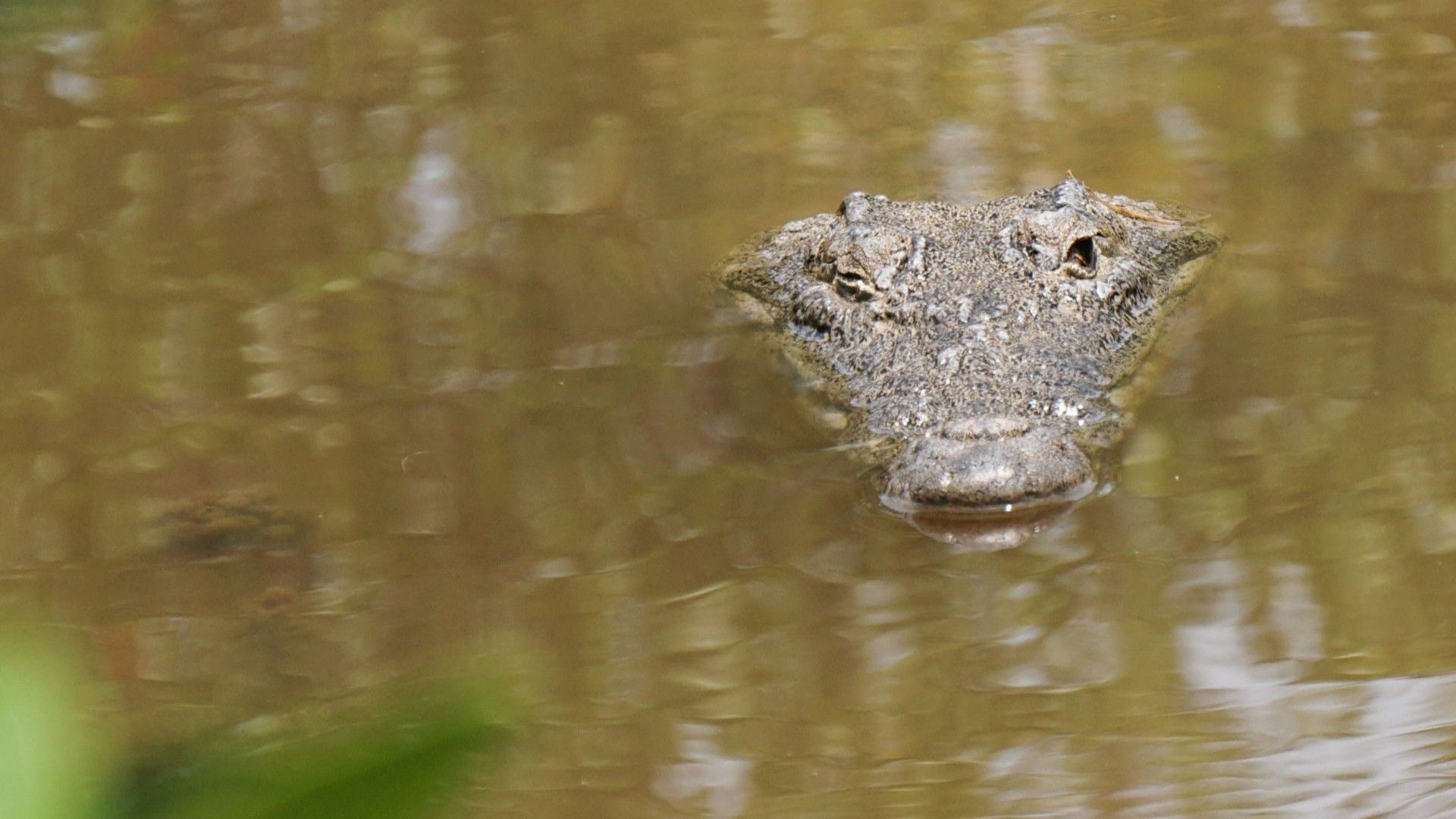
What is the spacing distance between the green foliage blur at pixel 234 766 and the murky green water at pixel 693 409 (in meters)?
0.28

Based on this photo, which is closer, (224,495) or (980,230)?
(224,495)

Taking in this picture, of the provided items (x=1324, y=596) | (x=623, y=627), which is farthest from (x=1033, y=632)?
(x=623, y=627)

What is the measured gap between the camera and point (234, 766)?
479mm

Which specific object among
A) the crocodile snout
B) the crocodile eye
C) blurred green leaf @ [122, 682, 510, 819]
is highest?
blurred green leaf @ [122, 682, 510, 819]

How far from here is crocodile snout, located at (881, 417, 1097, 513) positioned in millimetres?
3715

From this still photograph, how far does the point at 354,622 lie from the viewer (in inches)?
140

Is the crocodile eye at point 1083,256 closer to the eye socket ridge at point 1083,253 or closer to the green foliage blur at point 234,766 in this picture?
the eye socket ridge at point 1083,253

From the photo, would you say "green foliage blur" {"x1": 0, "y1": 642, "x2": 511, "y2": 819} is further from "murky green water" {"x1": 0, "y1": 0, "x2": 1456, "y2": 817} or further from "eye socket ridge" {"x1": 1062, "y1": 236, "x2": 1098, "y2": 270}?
"eye socket ridge" {"x1": 1062, "y1": 236, "x2": 1098, "y2": 270}

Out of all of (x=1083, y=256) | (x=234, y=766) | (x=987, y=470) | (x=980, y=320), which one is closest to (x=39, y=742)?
(x=234, y=766)

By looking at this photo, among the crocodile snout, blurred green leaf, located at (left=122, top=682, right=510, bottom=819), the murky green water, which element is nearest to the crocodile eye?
the murky green water

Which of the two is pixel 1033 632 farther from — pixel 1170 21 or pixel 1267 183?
pixel 1170 21

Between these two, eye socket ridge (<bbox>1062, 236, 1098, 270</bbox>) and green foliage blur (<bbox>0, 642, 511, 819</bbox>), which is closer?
green foliage blur (<bbox>0, 642, 511, 819</bbox>)

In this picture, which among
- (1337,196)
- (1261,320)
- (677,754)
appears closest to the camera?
(677,754)

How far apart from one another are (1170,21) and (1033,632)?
522 centimetres
